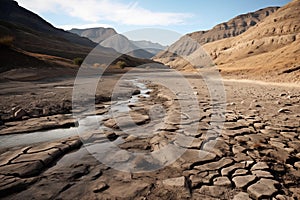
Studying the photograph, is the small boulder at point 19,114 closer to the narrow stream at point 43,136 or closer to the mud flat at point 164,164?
the narrow stream at point 43,136

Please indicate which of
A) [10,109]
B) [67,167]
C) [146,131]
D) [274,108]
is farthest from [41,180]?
[274,108]

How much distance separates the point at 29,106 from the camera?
5355 millimetres

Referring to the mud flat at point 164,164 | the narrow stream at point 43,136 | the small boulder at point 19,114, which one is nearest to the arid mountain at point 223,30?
the small boulder at point 19,114

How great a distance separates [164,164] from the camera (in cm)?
251

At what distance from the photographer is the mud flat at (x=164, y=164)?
1.94 m

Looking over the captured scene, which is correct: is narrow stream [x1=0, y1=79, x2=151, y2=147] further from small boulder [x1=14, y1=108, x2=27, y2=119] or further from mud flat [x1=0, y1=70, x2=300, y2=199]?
small boulder [x1=14, y1=108, x2=27, y2=119]

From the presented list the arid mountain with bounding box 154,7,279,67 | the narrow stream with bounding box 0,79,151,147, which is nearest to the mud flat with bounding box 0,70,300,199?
the narrow stream with bounding box 0,79,151,147

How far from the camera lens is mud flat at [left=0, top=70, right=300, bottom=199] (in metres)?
1.94

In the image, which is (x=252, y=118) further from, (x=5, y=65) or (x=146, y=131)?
(x=5, y=65)

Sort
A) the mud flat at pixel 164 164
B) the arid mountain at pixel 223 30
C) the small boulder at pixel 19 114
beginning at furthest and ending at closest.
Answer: the arid mountain at pixel 223 30
the small boulder at pixel 19 114
the mud flat at pixel 164 164

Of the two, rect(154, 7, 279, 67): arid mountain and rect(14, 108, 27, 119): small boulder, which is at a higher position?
rect(154, 7, 279, 67): arid mountain

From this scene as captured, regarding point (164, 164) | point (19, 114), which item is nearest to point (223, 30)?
point (19, 114)

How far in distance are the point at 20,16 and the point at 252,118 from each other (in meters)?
97.4

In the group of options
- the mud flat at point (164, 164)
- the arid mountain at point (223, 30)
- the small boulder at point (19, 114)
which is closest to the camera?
the mud flat at point (164, 164)
